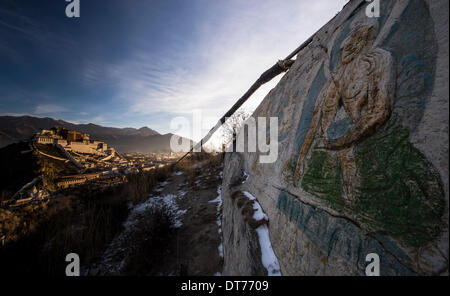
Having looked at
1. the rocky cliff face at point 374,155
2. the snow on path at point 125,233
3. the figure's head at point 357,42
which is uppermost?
the figure's head at point 357,42

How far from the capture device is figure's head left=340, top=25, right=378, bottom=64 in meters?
1.03

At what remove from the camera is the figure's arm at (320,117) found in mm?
1234

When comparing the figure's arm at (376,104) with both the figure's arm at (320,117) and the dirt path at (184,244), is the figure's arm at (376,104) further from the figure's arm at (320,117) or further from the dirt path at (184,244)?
the dirt path at (184,244)

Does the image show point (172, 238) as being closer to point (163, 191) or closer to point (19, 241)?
point (19, 241)

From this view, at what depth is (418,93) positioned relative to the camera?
0.72 metres

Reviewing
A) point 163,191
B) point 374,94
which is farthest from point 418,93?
point 163,191

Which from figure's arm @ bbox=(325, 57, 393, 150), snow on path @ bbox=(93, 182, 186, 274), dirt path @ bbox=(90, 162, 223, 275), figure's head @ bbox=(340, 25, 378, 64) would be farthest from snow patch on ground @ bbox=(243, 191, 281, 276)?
snow on path @ bbox=(93, 182, 186, 274)

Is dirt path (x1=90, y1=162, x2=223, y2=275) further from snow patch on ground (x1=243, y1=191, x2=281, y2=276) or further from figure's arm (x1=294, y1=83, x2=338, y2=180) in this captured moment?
figure's arm (x1=294, y1=83, x2=338, y2=180)

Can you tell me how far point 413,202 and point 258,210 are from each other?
4.94ft

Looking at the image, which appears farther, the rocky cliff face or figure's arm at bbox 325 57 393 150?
figure's arm at bbox 325 57 393 150

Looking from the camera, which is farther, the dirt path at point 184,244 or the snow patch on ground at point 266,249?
the dirt path at point 184,244

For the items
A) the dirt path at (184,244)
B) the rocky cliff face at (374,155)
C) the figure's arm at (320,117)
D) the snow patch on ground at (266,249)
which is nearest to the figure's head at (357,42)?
the rocky cliff face at (374,155)
